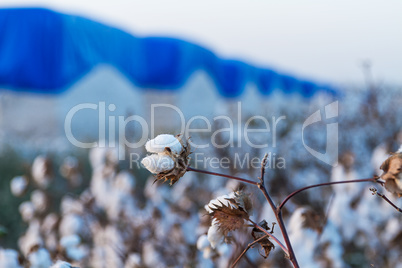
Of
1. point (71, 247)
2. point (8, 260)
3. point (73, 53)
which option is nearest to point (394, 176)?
point (8, 260)

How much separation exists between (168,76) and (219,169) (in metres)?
10.1

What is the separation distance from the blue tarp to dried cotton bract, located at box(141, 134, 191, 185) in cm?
878

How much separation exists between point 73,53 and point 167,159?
9.55 m

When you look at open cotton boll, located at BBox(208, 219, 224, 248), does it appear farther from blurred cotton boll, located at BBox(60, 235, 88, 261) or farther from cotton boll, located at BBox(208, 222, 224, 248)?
blurred cotton boll, located at BBox(60, 235, 88, 261)

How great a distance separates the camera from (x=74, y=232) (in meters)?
2.62

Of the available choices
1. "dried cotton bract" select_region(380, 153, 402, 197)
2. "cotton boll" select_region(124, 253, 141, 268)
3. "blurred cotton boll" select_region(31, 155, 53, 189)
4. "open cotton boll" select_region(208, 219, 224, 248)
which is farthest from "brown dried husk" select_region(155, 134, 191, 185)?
"blurred cotton boll" select_region(31, 155, 53, 189)

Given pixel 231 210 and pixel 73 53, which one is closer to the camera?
pixel 231 210

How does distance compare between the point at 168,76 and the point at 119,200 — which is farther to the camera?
the point at 168,76

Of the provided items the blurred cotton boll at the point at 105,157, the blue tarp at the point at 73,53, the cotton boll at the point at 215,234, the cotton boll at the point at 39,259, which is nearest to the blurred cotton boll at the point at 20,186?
the blurred cotton boll at the point at 105,157

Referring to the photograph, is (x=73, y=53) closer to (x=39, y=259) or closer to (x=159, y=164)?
(x=39, y=259)

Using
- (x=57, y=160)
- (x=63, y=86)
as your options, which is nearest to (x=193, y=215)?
(x=57, y=160)

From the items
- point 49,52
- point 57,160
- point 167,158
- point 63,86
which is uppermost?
point 49,52

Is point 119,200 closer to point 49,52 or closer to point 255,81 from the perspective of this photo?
point 49,52

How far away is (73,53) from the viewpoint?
9695 millimetres
